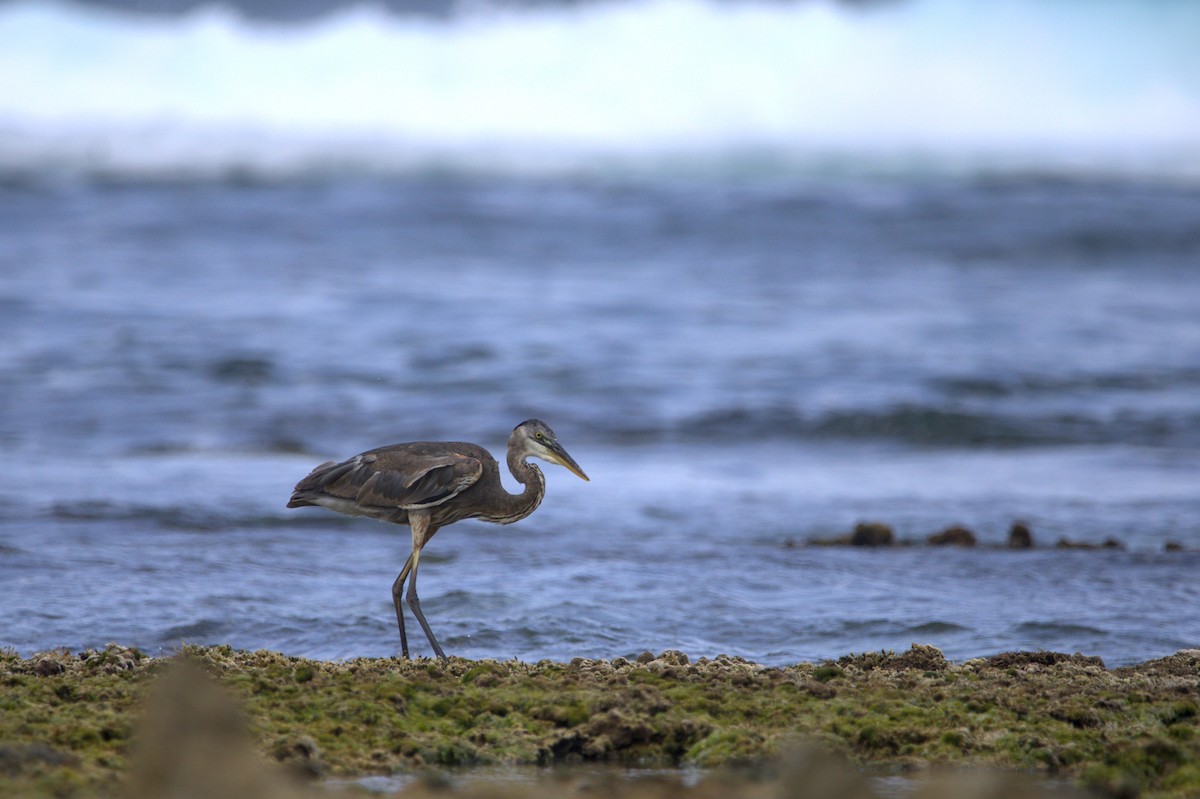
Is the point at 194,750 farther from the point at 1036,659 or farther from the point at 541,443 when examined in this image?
the point at 1036,659


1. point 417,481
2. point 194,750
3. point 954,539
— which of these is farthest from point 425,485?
point 954,539

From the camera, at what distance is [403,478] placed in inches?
275

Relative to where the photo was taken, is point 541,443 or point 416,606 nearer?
point 416,606

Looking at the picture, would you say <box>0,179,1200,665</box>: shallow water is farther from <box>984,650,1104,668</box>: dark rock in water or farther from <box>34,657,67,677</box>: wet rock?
<box>34,657,67,677</box>: wet rock

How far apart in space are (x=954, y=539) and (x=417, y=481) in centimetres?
442

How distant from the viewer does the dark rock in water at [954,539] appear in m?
9.78

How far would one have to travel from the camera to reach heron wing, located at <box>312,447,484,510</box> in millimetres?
6980

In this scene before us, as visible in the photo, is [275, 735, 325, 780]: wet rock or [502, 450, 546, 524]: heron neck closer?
[275, 735, 325, 780]: wet rock

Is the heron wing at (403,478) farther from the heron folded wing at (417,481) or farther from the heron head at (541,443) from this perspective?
the heron head at (541,443)

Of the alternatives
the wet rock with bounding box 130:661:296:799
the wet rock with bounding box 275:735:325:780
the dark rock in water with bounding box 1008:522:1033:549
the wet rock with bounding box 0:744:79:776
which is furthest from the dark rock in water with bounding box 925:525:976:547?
the wet rock with bounding box 130:661:296:799

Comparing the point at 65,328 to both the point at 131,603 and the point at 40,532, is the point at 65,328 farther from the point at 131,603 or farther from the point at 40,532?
the point at 131,603

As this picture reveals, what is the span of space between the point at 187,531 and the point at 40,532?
1017 mm

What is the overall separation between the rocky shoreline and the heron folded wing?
114cm

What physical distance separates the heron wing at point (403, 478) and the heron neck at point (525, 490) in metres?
0.31
